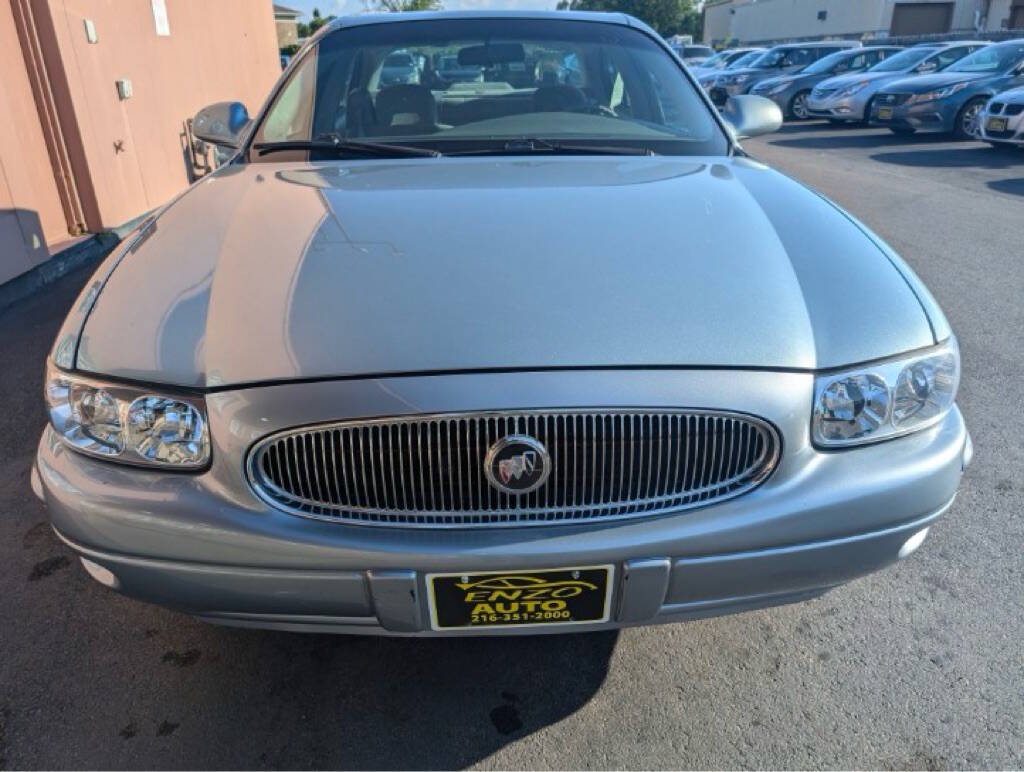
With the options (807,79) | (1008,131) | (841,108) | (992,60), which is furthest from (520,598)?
(807,79)

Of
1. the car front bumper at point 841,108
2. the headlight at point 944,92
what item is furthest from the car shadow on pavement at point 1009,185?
the car front bumper at point 841,108

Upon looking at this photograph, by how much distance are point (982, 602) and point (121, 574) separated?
229cm

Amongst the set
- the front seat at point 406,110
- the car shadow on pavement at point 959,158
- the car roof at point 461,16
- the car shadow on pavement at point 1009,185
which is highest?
the car roof at point 461,16

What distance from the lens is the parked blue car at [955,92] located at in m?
11.6

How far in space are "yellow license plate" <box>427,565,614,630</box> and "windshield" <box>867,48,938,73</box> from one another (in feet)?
52.2

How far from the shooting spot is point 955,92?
11.7 m

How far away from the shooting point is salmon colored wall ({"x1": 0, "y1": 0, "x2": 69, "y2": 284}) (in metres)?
5.08

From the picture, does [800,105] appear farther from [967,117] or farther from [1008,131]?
[1008,131]

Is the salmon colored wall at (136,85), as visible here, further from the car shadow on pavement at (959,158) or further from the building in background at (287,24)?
the building in background at (287,24)

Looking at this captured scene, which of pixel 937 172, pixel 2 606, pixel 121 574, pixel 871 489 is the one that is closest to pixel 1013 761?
pixel 871 489

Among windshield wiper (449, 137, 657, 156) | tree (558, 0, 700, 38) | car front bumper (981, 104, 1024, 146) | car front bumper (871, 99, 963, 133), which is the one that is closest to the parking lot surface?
windshield wiper (449, 137, 657, 156)

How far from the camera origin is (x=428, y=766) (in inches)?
70.6

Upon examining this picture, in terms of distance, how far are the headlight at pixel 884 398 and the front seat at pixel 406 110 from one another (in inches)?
71.5

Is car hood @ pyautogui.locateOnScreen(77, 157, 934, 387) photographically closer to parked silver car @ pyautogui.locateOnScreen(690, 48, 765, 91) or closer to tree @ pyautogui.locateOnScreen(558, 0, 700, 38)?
parked silver car @ pyautogui.locateOnScreen(690, 48, 765, 91)
